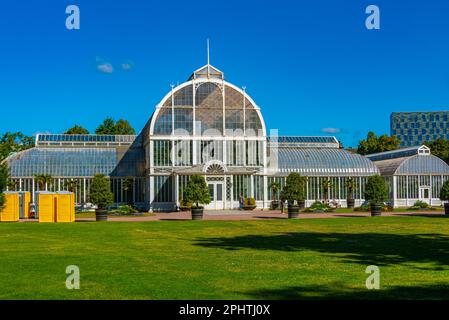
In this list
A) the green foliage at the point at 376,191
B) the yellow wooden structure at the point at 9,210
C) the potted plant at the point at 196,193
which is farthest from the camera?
the green foliage at the point at 376,191

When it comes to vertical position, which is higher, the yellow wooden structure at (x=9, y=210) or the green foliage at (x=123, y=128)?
the green foliage at (x=123, y=128)

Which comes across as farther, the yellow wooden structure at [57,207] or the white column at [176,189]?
the white column at [176,189]

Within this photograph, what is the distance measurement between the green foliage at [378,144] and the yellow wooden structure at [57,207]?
70.5m

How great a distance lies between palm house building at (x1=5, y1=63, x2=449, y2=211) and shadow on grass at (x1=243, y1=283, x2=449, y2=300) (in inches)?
1782

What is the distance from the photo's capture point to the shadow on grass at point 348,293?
38.6 ft

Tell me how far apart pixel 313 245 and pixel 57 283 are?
11480 millimetres

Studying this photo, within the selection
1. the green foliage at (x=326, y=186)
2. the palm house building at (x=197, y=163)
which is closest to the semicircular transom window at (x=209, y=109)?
the palm house building at (x=197, y=163)

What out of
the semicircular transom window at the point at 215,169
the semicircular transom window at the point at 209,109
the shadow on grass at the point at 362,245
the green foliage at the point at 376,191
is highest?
the semicircular transom window at the point at 209,109

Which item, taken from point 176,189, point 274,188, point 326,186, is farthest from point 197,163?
point 326,186

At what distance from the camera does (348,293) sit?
12.3 m

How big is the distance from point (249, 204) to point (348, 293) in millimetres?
46640

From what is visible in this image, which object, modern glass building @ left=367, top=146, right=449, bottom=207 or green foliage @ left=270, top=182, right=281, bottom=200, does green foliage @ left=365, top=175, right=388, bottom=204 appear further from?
modern glass building @ left=367, top=146, right=449, bottom=207

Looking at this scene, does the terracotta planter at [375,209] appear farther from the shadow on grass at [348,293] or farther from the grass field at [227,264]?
the shadow on grass at [348,293]
